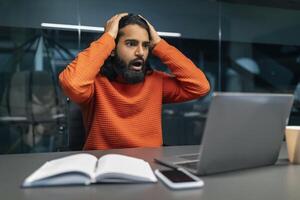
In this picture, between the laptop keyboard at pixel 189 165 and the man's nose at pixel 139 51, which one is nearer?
the laptop keyboard at pixel 189 165

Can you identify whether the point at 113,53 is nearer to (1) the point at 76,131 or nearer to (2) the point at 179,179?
(1) the point at 76,131

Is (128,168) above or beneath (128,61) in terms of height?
beneath

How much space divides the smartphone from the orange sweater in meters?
0.69

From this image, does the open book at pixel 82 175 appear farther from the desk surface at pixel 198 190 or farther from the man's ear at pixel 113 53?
the man's ear at pixel 113 53

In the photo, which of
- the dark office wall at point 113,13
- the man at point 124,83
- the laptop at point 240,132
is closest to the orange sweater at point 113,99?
the man at point 124,83

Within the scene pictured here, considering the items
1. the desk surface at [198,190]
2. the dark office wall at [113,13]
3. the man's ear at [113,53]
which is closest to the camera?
the desk surface at [198,190]

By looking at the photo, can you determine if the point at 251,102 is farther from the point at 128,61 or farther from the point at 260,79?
the point at 260,79

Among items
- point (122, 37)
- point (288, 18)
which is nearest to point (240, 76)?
point (288, 18)

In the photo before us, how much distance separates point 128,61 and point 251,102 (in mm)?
893

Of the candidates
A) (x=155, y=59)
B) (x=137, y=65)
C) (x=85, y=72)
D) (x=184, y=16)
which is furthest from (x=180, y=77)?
(x=184, y=16)

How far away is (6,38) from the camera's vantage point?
294 cm

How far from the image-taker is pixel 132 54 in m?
1.53

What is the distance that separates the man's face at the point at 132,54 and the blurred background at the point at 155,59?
3.23ft

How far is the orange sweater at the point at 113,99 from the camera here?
1.39m
